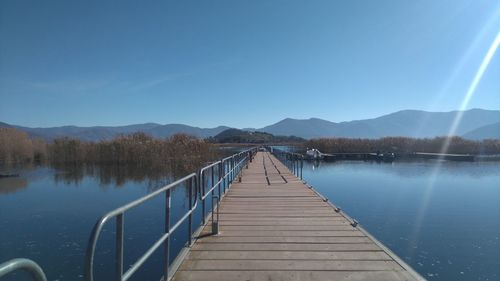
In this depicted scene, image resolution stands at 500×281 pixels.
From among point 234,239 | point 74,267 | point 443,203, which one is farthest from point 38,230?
point 443,203

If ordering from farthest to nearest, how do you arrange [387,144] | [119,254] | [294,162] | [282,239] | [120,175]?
[387,144]
[120,175]
[294,162]
[282,239]
[119,254]

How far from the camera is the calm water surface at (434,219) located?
718 cm

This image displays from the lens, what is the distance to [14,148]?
29.2m

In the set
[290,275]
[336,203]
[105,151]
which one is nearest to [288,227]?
[290,275]

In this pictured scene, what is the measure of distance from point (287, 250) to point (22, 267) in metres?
3.69

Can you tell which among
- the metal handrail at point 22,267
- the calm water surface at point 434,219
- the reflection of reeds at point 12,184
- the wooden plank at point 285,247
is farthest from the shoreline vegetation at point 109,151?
the metal handrail at point 22,267

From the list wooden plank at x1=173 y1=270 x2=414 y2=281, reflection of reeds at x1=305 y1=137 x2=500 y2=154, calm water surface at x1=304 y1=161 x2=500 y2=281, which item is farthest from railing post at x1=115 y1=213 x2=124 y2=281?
reflection of reeds at x1=305 y1=137 x2=500 y2=154

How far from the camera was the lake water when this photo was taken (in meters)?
7.33

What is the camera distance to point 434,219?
1079 centimetres

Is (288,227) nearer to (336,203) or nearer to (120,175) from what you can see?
(336,203)

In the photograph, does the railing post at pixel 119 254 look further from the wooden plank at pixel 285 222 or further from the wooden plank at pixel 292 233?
the wooden plank at pixel 285 222

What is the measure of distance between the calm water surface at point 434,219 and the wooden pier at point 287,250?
202 cm

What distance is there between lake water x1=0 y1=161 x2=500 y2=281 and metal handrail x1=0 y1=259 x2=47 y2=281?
18.3 feet

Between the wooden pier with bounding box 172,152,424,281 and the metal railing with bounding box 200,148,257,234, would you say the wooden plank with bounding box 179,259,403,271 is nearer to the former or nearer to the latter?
the wooden pier with bounding box 172,152,424,281
